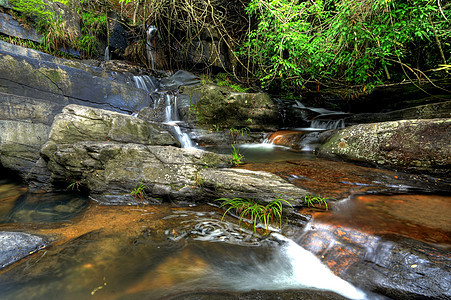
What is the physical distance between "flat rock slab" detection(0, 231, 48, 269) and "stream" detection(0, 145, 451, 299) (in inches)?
2.7

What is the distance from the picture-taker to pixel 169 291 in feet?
4.61

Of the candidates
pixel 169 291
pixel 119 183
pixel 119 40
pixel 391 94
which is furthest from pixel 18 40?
pixel 391 94

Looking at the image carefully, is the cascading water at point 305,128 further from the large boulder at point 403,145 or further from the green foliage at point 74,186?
the green foliage at point 74,186

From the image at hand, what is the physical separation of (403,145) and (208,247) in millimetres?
3793

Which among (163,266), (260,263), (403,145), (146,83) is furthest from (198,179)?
(146,83)

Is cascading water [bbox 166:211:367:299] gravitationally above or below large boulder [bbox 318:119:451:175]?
below

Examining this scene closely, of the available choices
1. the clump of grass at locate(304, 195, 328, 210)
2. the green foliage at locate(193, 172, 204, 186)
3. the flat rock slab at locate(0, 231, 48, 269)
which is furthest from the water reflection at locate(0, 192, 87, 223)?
the clump of grass at locate(304, 195, 328, 210)

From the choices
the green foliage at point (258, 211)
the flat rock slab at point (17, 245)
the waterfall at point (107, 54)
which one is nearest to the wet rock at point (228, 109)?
the green foliage at point (258, 211)

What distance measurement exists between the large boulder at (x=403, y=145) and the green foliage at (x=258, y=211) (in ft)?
8.58

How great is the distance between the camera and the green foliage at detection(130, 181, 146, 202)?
2873mm

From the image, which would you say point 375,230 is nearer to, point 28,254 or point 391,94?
point 28,254

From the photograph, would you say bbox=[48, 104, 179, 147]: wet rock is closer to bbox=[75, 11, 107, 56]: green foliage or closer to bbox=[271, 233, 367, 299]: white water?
bbox=[271, 233, 367, 299]: white water

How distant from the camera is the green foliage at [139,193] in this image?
2.87m

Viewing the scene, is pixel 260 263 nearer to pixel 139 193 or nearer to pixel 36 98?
pixel 139 193
